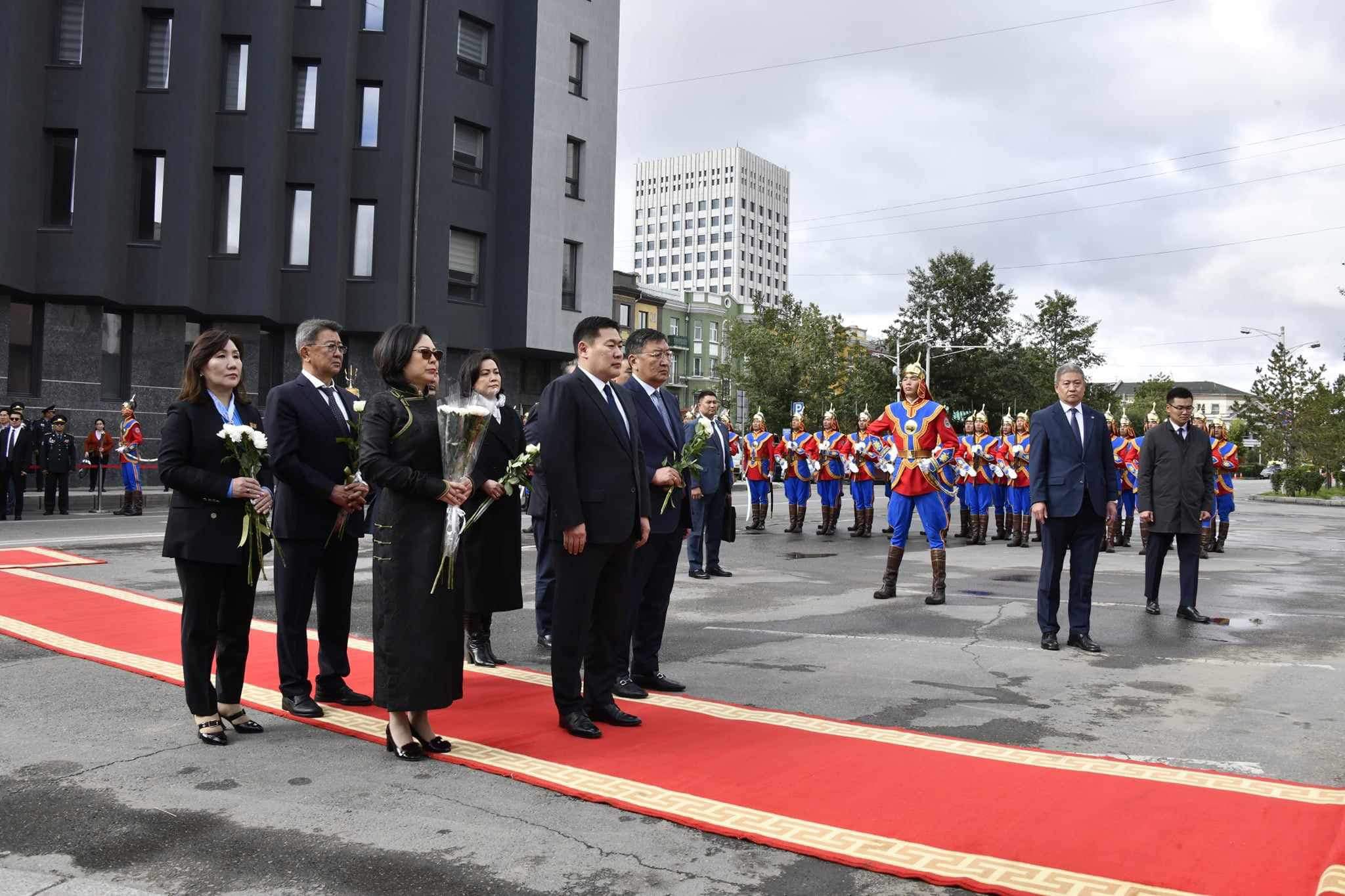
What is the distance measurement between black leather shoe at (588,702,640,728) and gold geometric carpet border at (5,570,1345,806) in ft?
1.59

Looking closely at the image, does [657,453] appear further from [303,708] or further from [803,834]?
[803,834]

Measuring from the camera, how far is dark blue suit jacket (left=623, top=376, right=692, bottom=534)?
6.90 m

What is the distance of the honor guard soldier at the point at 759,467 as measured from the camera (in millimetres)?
21062

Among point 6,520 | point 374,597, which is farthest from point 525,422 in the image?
point 6,520

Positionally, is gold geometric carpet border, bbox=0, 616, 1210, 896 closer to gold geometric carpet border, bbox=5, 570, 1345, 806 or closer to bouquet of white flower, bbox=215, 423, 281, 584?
bouquet of white flower, bbox=215, 423, 281, 584

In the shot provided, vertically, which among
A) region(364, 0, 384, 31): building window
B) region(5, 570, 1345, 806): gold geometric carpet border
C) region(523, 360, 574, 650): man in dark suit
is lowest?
region(5, 570, 1345, 806): gold geometric carpet border

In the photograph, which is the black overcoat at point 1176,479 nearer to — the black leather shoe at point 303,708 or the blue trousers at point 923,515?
the blue trousers at point 923,515

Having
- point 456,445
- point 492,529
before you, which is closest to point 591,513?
point 456,445

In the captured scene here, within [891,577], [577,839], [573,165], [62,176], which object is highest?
[573,165]

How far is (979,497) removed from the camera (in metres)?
19.1

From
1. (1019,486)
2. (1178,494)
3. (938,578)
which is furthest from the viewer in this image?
(1019,486)

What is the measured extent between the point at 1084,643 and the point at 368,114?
2732cm

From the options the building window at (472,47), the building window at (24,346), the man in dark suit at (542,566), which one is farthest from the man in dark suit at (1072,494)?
the building window at (472,47)

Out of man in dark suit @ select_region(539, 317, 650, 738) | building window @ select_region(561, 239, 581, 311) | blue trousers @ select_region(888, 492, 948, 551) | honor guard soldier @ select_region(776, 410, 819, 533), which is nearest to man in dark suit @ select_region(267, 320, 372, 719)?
man in dark suit @ select_region(539, 317, 650, 738)
